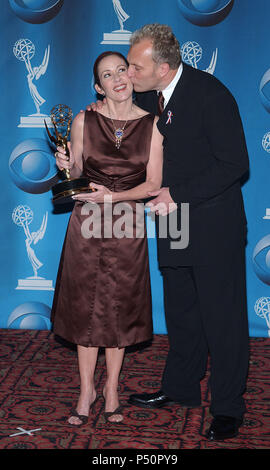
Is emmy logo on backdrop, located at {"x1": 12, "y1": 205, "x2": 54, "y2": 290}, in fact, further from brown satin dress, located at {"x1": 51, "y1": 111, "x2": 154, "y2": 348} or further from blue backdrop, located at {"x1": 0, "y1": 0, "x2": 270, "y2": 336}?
brown satin dress, located at {"x1": 51, "y1": 111, "x2": 154, "y2": 348}

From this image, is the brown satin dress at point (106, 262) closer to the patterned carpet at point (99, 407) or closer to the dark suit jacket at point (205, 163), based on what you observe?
the dark suit jacket at point (205, 163)

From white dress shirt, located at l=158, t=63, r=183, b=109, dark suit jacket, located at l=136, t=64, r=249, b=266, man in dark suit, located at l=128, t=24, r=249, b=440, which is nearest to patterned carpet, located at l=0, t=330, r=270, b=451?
man in dark suit, located at l=128, t=24, r=249, b=440

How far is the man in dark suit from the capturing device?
123 inches

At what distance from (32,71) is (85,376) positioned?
7.11 feet

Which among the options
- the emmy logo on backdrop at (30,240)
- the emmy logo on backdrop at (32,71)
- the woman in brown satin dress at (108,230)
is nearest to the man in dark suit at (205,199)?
the woman in brown satin dress at (108,230)

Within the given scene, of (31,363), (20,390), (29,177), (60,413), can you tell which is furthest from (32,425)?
(29,177)

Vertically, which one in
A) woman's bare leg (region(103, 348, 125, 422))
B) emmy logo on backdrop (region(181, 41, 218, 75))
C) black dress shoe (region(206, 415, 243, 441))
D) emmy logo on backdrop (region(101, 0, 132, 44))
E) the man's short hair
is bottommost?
black dress shoe (region(206, 415, 243, 441))

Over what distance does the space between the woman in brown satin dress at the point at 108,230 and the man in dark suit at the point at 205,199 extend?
0.37 ft

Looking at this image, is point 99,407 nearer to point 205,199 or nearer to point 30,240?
point 205,199

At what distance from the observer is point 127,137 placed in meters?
3.31

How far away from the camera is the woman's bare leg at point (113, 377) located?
3.52 meters

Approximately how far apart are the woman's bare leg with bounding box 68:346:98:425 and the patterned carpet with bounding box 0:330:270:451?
7 cm

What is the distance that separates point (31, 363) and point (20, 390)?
0.44 m

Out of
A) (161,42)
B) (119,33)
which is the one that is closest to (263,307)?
(119,33)
